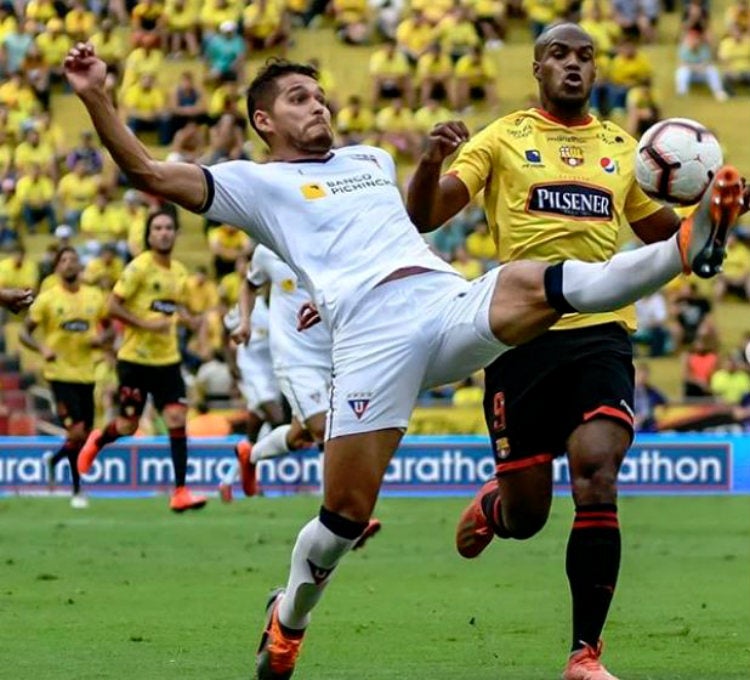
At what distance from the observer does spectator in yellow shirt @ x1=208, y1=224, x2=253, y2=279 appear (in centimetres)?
2948

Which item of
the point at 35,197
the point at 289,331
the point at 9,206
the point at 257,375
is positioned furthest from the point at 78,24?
the point at 289,331

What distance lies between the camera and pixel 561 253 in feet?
30.5

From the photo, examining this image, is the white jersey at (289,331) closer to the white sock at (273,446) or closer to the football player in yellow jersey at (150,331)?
the white sock at (273,446)

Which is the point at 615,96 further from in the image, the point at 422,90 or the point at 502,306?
the point at 502,306

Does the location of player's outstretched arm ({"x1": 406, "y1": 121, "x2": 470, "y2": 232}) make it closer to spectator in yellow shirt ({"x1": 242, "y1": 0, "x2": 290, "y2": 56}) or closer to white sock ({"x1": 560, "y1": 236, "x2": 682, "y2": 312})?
white sock ({"x1": 560, "y1": 236, "x2": 682, "y2": 312})

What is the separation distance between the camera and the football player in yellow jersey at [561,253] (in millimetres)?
8664

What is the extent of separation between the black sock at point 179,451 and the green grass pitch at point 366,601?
0.42m

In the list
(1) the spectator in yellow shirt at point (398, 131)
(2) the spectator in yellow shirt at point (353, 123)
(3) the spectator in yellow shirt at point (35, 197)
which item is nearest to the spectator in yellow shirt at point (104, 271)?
(3) the spectator in yellow shirt at point (35, 197)

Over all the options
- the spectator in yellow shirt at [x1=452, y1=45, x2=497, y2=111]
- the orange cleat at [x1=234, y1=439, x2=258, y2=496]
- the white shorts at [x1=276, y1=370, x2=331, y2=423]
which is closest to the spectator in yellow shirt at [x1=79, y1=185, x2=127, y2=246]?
the spectator in yellow shirt at [x1=452, y1=45, x2=497, y2=111]

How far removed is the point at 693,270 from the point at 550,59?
2.64 metres

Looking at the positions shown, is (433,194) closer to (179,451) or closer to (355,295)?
(355,295)

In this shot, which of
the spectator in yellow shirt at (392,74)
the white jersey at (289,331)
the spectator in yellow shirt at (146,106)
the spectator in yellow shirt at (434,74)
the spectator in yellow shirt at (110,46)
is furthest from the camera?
the spectator in yellow shirt at (110,46)

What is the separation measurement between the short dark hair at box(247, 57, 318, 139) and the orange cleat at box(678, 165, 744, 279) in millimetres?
2338

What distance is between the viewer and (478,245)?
2927 cm
